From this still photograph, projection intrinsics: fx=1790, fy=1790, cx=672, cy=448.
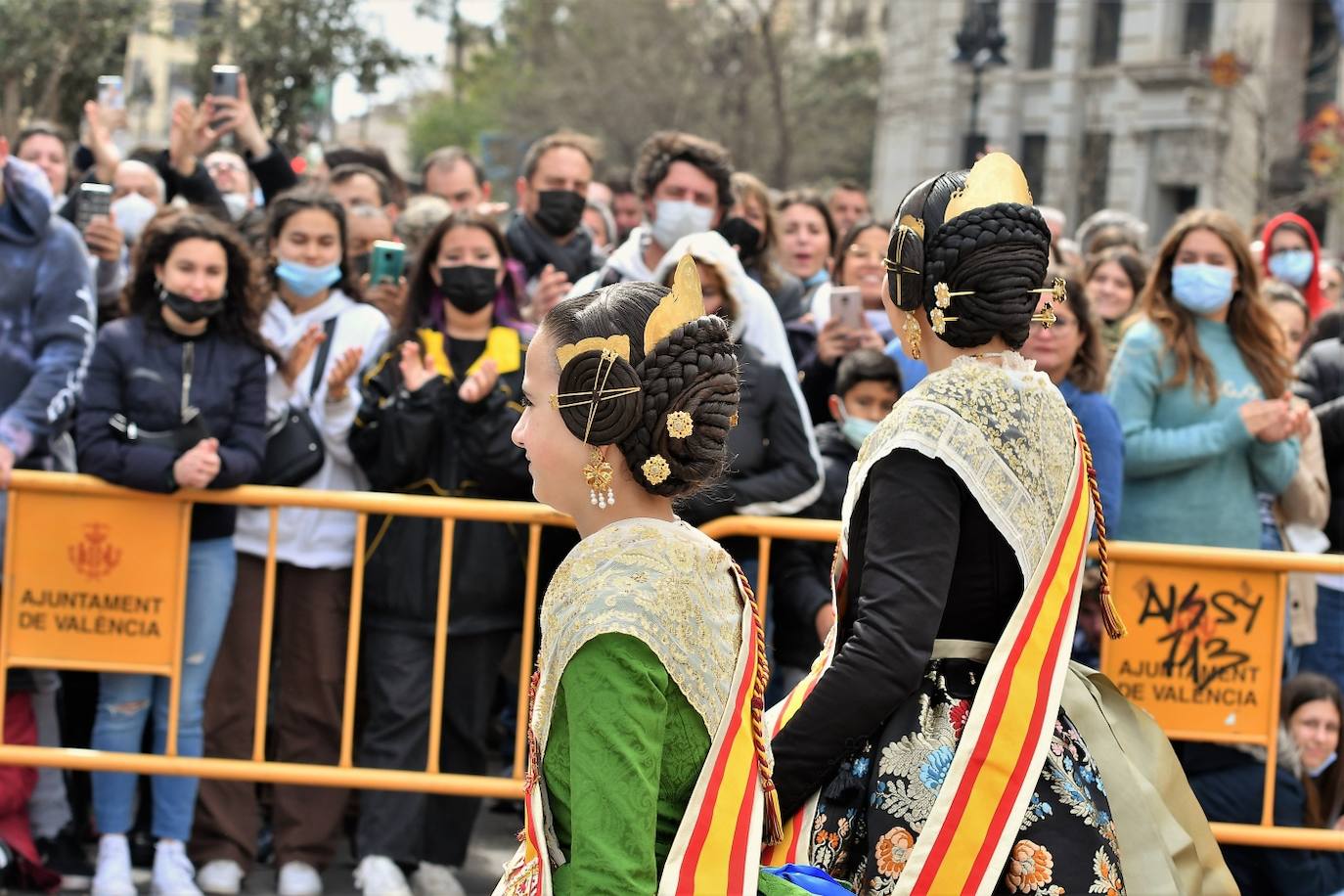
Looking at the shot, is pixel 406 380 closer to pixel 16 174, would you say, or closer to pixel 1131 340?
pixel 16 174

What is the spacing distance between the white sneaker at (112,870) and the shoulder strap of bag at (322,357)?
1.57 m

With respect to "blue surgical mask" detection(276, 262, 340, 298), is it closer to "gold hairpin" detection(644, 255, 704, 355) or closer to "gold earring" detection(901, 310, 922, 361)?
"gold earring" detection(901, 310, 922, 361)

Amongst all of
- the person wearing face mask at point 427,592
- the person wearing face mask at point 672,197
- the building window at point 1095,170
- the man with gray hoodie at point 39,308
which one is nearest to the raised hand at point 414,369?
the person wearing face mask at point 427,592

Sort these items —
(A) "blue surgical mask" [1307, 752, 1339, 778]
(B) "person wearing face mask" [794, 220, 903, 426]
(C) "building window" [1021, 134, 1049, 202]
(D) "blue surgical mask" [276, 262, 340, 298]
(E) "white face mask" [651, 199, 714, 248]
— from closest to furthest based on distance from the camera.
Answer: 1. (A) "blue surgical mask" [1307, 752, 1339, 778]
2. (D) "blue surgical mask" [276, 262, 340, 298]
3. (B) "person wearing face mask" [794, 220, 903, 426]
4. (E) "white face mask" [651, 199, 714, 248]
5. (C) "building window" [1021, 134, 1049, 202]

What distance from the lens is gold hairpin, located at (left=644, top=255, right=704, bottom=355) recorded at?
2.60 m

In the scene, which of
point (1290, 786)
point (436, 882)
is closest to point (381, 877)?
point (436, 882)

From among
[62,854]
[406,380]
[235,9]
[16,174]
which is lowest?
[62,854]

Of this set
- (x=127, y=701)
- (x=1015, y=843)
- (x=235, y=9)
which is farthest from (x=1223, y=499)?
(x=235, y=9)

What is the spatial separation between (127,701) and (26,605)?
1.39ft

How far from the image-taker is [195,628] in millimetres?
5578

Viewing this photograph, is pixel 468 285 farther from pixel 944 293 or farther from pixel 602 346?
pixel 602 346

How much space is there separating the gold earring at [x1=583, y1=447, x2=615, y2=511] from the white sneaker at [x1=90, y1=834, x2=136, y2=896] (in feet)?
11.4

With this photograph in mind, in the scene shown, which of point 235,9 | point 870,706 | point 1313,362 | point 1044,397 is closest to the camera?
point 870,706

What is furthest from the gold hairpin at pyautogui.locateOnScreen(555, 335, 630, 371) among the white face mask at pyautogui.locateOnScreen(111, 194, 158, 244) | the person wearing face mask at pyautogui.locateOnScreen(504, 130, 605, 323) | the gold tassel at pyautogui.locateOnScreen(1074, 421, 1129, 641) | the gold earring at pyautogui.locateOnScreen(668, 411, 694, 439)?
the white face mask at pyautogui.locateOnScreen(111, 194, 158, 244)
